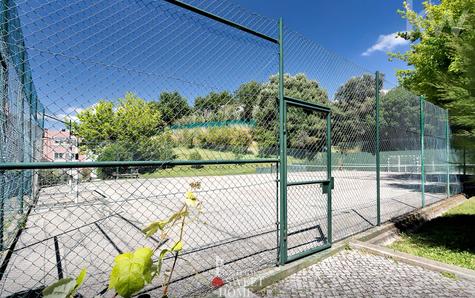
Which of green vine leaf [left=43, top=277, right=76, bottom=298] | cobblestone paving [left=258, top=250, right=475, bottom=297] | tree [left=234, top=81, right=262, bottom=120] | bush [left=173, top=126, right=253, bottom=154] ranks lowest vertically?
cobblestone paving [left=258, top=250, right=475, bottom=297]

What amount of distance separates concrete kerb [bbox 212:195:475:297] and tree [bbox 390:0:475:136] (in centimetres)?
183

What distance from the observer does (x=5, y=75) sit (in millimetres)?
2834

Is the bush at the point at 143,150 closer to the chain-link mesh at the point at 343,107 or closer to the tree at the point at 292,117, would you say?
the tree at the point at 292,117

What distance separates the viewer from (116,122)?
6.82 feet

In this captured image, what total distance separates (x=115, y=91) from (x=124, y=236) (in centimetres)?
343

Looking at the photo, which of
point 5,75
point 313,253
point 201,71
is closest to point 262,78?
point 201,71

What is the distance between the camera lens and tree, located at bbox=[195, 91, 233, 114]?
8.39ft

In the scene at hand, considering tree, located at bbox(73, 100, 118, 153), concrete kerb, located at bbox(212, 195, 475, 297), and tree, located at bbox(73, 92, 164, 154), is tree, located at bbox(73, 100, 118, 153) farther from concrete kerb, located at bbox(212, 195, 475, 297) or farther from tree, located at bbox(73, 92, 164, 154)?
concrete kerb, located at bbox(212, 195, 475, 297)

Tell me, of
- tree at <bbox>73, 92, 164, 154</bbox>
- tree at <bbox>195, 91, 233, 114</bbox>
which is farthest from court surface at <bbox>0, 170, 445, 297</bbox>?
tree at <bbox>195, 91, 233, 114</bbox>

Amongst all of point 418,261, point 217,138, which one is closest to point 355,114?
point 418,261

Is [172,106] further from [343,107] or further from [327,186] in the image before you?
[343,107]

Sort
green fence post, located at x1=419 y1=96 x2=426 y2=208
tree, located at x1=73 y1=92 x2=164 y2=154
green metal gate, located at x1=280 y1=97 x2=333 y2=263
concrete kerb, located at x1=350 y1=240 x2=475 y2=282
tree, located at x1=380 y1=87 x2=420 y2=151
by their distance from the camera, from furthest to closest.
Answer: green fence post, located at x1=419 y1=96 x2=426 y2=208
tree, located at x1=380 y1=87 x2=420 y2=151
green metal gate, located at x1=280 y1=97 x2=333 y2=263
concrete kerb, located at x1=350 y1=240 x2=475 y2=282
tree, located at x1=73 y1=92 x2=164 y2=154

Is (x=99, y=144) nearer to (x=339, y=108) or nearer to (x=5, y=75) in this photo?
(x=5, y=75)

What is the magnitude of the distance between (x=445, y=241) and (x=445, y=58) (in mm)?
7133
